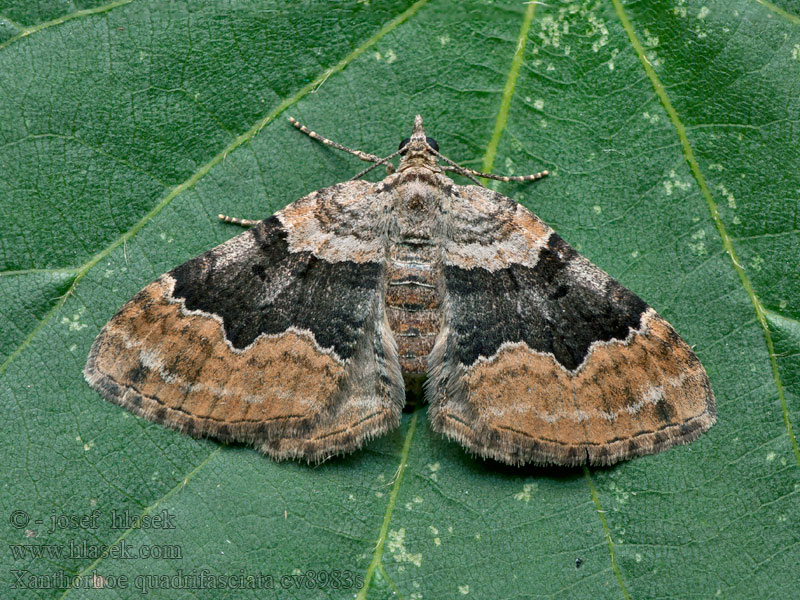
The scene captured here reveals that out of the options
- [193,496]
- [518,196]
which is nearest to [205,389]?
[193,496]

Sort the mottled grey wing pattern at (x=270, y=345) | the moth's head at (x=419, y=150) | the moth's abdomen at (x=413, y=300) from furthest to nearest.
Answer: the moth's head at (x=419, y=150)
the moth's abdomen at (x=413, y=300)
the mottled grey wing pattern at (x=270, y=345)

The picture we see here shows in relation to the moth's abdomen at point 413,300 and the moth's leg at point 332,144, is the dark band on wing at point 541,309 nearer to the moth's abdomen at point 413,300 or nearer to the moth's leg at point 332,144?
the moth's abdomen at point 413,300

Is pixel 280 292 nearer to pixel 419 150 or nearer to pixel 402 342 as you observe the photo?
pixel 402 342

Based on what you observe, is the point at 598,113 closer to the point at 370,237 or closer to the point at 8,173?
the point at 370,237

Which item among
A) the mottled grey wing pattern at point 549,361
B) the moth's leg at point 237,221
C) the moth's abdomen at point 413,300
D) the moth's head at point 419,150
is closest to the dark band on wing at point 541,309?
the mottled grey wing pattern at point 549,361

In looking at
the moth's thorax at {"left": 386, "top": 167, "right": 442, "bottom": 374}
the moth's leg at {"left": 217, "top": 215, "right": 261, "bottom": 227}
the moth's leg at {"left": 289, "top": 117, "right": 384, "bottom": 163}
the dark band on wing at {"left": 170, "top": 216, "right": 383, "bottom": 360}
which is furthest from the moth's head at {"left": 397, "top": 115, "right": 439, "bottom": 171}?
the moth's leg at {"left": 217, "top": 215, "right": 261, "bottom": 227}

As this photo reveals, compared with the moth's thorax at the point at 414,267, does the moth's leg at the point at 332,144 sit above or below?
above

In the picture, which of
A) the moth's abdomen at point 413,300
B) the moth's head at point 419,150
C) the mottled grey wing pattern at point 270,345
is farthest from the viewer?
the moth's head at point 419,150

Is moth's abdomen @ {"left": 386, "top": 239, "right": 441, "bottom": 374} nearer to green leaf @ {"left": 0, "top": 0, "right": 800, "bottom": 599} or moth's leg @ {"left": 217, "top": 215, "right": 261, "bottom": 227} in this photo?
green leaf @ {"left": 0, "top": 0, "right": 800, "bottom": 599}

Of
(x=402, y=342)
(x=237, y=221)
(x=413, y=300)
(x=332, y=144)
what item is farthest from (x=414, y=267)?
(x=237, y=221)
